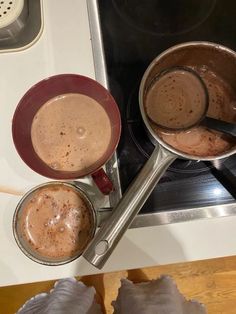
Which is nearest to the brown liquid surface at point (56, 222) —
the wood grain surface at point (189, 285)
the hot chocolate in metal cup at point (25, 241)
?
the hot chocolate in metal cup at point (25, 241)

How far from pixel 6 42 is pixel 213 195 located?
441 millimetres

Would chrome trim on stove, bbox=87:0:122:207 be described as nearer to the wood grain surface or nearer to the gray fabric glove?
the gray fabric glove

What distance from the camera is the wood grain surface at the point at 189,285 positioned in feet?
3.47

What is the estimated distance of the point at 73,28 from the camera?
2.39 ft

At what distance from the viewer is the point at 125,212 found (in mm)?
564

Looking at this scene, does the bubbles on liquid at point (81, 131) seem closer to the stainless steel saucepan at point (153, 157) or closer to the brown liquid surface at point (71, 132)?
the brown liquid surface at point (71, 132)

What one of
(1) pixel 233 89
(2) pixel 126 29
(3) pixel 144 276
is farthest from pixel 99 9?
(3) pixel 144 276

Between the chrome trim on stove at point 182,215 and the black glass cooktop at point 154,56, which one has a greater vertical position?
the black glass cooktop at point 154,56

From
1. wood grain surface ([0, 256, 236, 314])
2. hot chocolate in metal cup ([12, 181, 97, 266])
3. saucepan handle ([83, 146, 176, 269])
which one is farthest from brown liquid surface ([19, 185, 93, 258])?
wood grain surface ([0, 256, 236, 314])

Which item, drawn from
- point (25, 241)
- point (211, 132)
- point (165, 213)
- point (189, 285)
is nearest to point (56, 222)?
point (25, 241)

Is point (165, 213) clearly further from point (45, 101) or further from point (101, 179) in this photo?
point (45, 101)

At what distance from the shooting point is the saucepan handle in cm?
54

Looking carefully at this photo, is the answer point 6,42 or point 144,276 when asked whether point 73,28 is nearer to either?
point 6,42

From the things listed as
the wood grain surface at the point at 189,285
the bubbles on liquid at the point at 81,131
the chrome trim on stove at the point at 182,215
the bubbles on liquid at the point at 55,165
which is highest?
the bubbles on liquid at the point at 81,131
